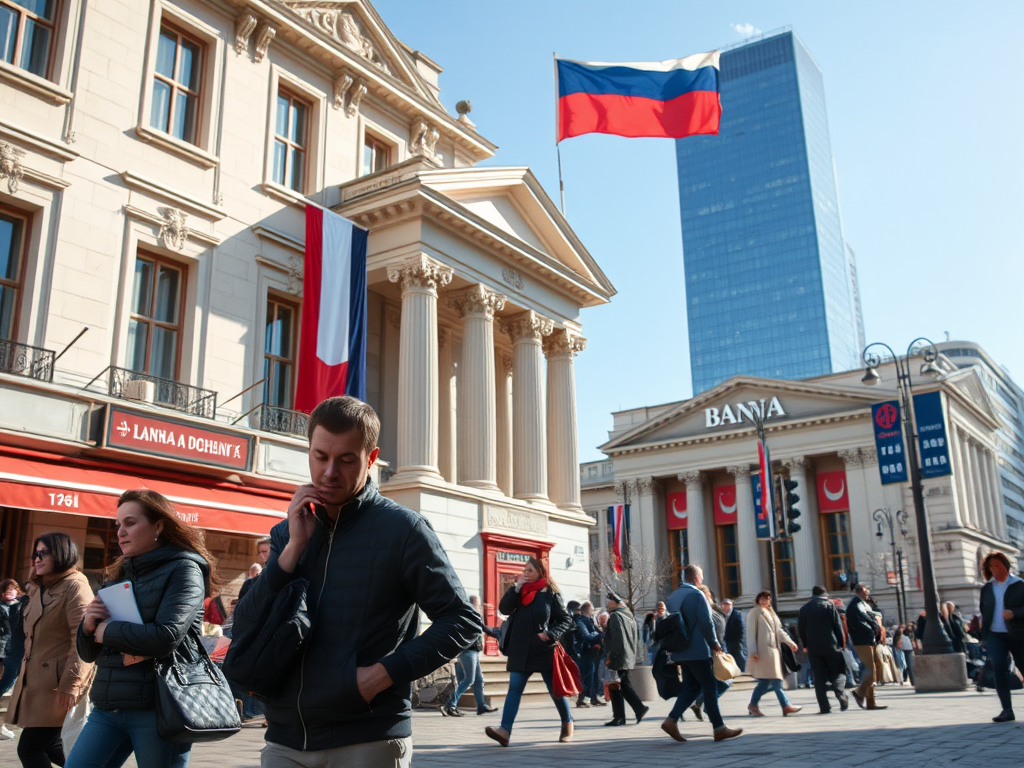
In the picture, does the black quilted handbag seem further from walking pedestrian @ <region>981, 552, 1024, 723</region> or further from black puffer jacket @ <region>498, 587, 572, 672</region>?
walking pedestrian @ <region>981, 552, 1024, 723</region>

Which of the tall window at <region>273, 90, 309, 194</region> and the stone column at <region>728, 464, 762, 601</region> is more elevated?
the tall window at <region>273, 90, 309, 194</region>

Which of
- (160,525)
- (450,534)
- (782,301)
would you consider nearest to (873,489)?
(450,534)

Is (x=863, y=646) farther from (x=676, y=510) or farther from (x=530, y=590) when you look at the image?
(x=676, y=510)

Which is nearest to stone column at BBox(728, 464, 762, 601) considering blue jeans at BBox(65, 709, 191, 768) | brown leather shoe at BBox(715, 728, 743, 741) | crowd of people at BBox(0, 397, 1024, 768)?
brown leather shoe at BBox(715, 728, 743, 741)

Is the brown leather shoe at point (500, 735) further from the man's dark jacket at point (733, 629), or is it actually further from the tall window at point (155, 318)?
the tall window at point (155, 318)

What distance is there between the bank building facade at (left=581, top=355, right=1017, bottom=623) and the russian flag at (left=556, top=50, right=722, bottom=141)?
3033 centimetres

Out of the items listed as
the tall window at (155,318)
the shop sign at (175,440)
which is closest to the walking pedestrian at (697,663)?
the shop sign at (175,440)

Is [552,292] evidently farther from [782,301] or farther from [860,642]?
[782,301]

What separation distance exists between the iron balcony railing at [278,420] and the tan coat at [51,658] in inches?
562

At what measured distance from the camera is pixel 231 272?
19828 millimetres

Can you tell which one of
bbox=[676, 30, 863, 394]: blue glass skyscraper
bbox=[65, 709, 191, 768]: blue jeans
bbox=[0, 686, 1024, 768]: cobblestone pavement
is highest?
bbox=[676, 30, 863, 394]: blue glass skyscraper

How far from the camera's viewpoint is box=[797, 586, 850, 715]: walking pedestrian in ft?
45.2

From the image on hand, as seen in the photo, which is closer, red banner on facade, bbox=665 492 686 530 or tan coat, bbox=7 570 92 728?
tan coat, bbox=7 570 92 728

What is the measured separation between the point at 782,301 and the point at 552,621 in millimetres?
149665
